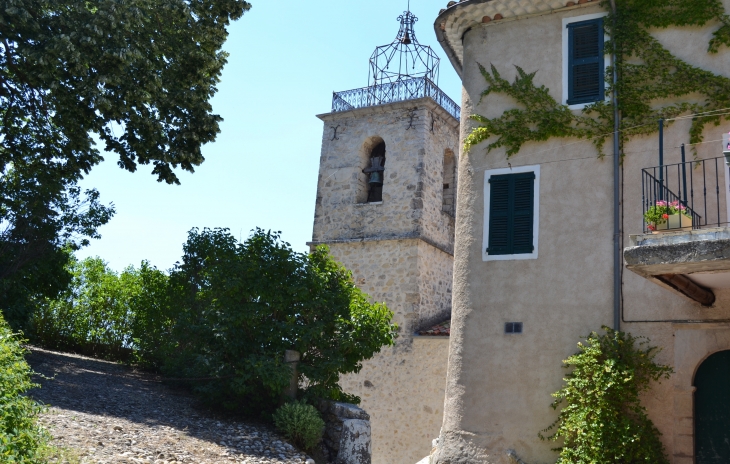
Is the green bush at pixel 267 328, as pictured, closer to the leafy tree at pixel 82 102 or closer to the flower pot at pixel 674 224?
the leafy tree at pixel 82 102

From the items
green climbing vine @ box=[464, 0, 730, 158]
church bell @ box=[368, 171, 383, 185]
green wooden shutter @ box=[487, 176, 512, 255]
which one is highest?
church bell @ box=[368, 171, 383, 185]

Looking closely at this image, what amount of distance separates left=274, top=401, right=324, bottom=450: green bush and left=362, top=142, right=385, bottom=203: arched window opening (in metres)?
11.6

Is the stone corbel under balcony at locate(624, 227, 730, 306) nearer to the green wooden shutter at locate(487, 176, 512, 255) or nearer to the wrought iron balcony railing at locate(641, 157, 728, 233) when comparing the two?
the wrought iron balcony railing at locate(641, 157, 728, 233)

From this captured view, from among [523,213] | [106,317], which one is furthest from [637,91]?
[106,317]

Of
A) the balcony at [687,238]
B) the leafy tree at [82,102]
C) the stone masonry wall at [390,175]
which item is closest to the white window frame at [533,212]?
the balcony at [687,238]

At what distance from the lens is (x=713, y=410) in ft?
29.7

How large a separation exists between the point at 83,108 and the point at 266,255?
4.02 meters

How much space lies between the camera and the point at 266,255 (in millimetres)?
Result: 12891

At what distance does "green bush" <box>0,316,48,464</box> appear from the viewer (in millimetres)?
6316

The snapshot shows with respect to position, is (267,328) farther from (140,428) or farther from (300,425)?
(140,428)

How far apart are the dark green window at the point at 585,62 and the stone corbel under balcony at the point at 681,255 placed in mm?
3592

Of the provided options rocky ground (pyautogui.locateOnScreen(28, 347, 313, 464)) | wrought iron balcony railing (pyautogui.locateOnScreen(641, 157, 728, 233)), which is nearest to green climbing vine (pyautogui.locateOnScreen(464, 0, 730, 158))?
wrought iron balcony railing (pyautogui.locateOnScreen(641, 157, 728, 233))

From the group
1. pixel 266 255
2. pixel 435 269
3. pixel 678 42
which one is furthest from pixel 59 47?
pixel 435 269

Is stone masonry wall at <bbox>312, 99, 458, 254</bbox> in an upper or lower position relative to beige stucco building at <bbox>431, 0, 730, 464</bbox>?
upper
